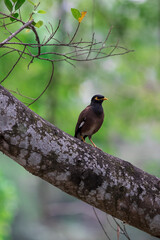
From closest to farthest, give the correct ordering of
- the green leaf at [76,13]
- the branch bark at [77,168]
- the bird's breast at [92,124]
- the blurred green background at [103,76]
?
the branch bark at [77,168], the green leaf at [76,13], the bird's breast at [92,124], the blurred green background at [103,76]

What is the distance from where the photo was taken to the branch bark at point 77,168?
90.8 inches

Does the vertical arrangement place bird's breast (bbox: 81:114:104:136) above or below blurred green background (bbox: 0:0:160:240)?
below

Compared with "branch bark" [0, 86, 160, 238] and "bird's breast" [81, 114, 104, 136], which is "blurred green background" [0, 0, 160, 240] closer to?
"bird's breast" [81, 114, 104, 136]

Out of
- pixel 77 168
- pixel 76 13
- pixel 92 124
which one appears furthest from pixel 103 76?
pixel 77 168

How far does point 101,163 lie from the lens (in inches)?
102

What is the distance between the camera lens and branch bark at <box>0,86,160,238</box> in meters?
2.31

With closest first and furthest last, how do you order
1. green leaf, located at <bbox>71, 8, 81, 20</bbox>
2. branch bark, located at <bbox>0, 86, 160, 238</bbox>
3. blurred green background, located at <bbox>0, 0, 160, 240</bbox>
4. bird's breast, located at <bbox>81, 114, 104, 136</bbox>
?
branch bark, located at <bbox>0, 86, 160, 238</bbox> < green leaf, located at <bbox>71, 8, 81, 20</bbox> < bird's breast, located at <bbox>81, 114, 104, 136</bbox> < blurred green background, located at <bbox>0, 0, 160, 240</bbox>

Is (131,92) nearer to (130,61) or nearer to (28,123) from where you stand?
(130,61)

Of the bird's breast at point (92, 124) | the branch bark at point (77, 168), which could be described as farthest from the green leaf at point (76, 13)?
the bird's breast at point (92, 124)

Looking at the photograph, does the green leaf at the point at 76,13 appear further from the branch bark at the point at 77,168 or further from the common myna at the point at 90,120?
the common myna at the point at 90,120

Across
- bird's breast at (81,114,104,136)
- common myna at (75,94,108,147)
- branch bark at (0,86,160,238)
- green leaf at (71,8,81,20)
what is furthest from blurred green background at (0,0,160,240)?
branch bark at (0,86,160,238)

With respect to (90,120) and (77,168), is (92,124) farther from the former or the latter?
(77,168)

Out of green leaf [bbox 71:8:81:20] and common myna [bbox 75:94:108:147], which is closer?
green leaf [bbox 71:8:81:20]

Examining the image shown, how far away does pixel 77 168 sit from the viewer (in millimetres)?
2455
